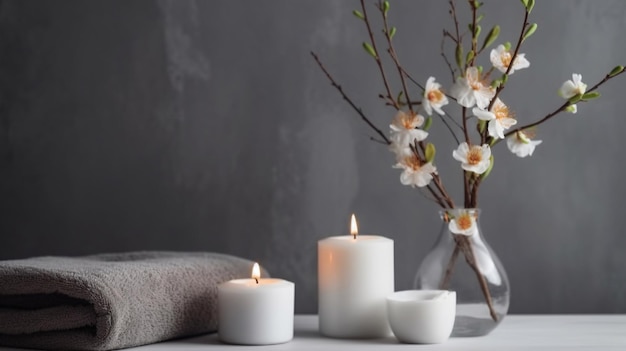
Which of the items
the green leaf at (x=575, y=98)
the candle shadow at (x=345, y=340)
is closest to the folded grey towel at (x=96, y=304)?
the candle shadow at (x=345, y=340)

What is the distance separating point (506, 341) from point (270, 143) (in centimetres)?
51

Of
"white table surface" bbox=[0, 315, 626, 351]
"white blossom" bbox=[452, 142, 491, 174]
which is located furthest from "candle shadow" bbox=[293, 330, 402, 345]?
"white blossom" bbox=[452, 142, 491, 174]

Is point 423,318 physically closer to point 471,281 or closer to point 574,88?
point 471,281

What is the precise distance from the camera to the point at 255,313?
3.24 feet

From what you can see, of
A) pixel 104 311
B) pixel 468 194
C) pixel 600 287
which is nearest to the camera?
pixel 104 311

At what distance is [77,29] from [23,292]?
56 cm

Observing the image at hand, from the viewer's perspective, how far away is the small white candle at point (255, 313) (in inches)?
38.9

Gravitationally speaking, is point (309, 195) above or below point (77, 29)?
below

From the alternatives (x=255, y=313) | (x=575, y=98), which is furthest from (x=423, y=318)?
(x=575, y=98)

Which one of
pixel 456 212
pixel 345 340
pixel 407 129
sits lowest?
pixel 345 340

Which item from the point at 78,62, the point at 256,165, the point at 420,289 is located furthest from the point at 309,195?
the point at 78,62

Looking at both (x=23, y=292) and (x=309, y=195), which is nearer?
(x=23, y=292)

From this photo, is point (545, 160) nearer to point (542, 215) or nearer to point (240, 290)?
point (542, 215)

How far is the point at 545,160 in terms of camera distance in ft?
4.23
